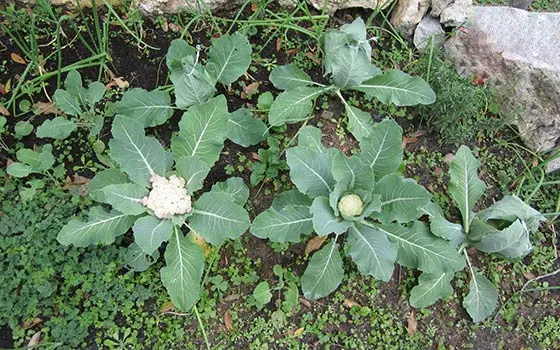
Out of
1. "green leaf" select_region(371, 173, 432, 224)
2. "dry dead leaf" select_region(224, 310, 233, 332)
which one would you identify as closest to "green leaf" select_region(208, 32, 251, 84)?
"green leaf" select_region(371, 173, 432, 224)

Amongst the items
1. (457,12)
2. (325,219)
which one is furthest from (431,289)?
(457,12)

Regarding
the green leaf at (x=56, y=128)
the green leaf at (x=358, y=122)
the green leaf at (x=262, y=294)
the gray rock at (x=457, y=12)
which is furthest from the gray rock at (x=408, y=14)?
the green leaf at (x=56, y=128)

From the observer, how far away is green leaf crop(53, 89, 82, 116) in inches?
111

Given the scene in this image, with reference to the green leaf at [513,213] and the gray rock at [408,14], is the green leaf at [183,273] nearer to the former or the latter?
the green leaf at [513,213]

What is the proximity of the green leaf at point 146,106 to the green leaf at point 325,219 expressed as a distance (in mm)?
1046

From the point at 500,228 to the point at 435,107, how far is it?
0.79m

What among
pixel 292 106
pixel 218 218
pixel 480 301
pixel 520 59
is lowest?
pixel 480 301

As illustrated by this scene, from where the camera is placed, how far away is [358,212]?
2523 mm

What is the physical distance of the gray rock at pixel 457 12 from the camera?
10.8 feet

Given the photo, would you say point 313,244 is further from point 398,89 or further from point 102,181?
point 102,181

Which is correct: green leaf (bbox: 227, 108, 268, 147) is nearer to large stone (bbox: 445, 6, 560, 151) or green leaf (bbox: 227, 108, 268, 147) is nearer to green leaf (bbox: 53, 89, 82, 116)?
green leaf (bbox: 53, 89, 82, 116)

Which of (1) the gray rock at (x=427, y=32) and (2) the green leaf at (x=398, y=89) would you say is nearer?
(2) the green leaf at (x=398, y=89)

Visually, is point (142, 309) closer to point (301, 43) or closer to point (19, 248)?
point (19, 248)

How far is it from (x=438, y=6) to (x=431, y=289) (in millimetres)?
1817
